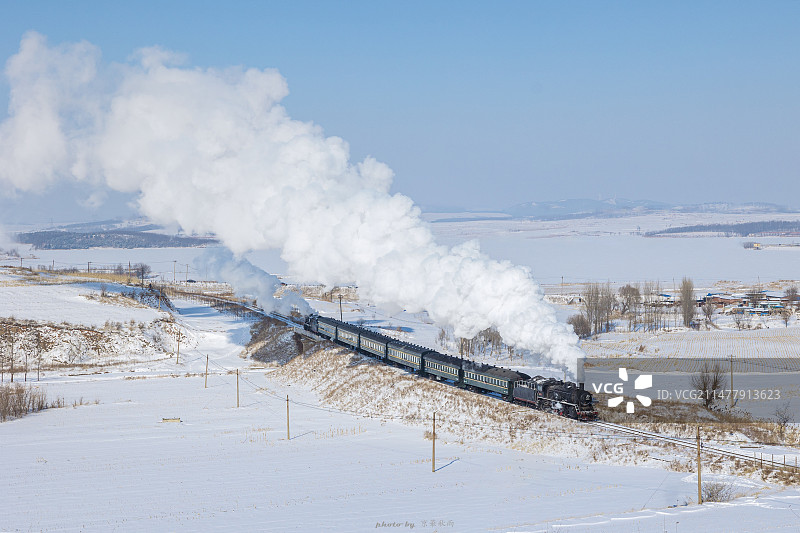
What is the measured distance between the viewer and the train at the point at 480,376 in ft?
158

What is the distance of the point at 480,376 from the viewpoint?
188ft

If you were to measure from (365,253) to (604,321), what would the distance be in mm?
75729

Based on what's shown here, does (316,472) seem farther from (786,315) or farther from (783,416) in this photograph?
(786,315)

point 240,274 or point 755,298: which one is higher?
point 240,274

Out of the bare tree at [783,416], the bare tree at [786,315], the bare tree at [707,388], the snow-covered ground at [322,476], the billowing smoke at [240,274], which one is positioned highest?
the billowing smoke at [240,274]

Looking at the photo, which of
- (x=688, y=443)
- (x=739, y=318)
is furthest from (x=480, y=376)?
(x=739, y=318)

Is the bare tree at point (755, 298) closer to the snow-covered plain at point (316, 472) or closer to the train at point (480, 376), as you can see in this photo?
the snow-covered plain at point (316, 472)

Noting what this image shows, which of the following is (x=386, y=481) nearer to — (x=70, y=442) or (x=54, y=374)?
(x=70, y=442)

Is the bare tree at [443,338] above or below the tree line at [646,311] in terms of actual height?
below

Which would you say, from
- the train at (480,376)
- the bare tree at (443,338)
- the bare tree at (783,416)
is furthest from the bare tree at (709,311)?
the train at (480,376)

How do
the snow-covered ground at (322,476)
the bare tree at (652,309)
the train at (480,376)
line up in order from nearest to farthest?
1. the snow-covered ground at (322,476)
2. the train at (480,376)
3. the bare tree at (652,309)

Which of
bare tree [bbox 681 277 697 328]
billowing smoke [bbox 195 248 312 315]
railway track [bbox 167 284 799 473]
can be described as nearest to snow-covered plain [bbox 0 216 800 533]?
railway track [bbox 167 284 799 473]

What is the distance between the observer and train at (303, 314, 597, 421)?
158 ft

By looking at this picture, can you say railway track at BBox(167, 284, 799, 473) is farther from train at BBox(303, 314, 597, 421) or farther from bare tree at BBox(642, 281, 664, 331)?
bare tree at BBox(642, 281, 664, 331)
